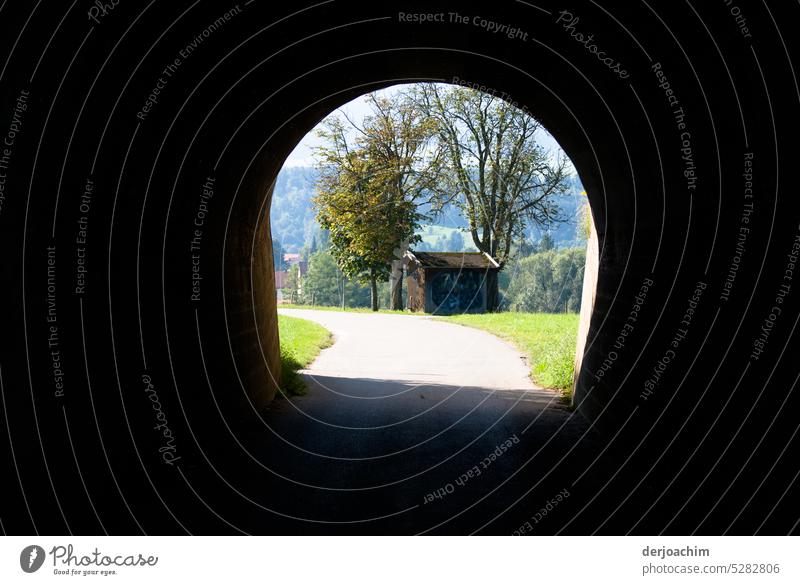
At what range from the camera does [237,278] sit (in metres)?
8.90

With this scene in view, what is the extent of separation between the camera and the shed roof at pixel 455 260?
41.2 metres

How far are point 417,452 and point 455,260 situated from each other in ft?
114

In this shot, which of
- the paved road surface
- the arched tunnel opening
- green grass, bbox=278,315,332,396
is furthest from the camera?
green grass, bbox=278,315,332,396

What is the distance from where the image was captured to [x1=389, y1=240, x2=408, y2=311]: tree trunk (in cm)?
4653

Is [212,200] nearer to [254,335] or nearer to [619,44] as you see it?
[254,335]

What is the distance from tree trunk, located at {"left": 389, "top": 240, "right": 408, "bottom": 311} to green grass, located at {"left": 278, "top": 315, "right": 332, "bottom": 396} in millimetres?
20856

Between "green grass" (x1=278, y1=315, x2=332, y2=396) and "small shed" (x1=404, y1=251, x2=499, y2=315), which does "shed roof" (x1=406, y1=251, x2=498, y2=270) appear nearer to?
"small shed" (x1=404, y1=251, x2=499, y2=315)

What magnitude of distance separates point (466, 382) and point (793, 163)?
8.45 meters

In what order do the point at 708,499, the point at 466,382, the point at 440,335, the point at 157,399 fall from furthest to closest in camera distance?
the point at 440,335 → the point at 466,382 → the point at 157,399 → the point at 708,499

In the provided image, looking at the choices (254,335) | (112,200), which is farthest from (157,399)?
(254,335)

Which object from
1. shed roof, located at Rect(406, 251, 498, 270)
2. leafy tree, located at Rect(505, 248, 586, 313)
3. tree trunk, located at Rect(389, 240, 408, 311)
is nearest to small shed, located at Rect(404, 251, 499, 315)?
shed roof, located at Rect(406, 251, 498, 270)

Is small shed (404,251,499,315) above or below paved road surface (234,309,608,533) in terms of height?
above

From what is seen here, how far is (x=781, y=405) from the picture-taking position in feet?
16.8

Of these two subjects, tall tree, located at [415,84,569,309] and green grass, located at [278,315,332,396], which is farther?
tall tree, located at [415,84,569,309]
